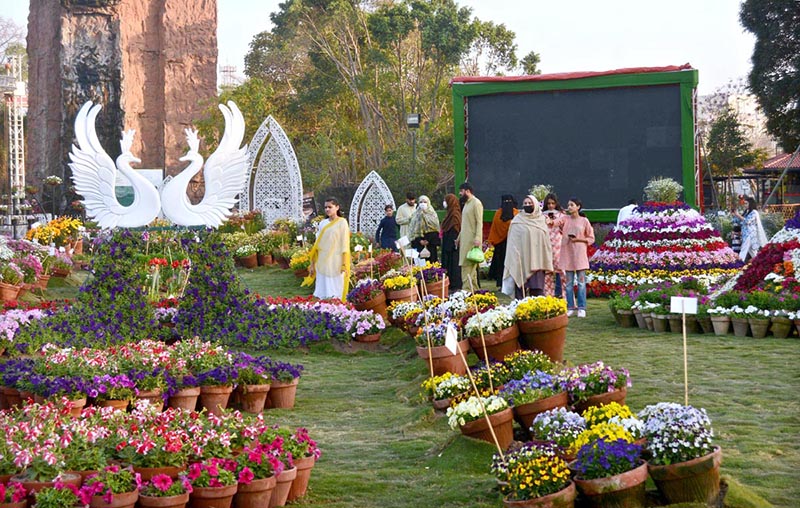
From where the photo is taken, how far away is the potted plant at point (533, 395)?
22.9 ft

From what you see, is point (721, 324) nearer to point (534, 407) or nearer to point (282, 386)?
point (282, 386)

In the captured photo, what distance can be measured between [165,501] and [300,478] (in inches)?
38.6

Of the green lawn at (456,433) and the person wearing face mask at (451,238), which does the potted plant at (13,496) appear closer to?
the green lawn at (456,433)

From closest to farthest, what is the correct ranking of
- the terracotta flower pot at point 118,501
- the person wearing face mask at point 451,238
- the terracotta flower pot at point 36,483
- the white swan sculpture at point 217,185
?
1. the terracotta flower pot at point 118,501
2. the terracotta flower pot at point 36,483
3. the white swan sculpture at point 217,185
4. the person wearing face mask at point 451,238

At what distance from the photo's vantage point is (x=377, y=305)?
14.2 m

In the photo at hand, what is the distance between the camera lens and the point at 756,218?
2017 cm

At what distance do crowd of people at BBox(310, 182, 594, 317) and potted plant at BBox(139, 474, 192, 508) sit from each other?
6134 mm

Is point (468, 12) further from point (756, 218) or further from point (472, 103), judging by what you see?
point (756, 218)

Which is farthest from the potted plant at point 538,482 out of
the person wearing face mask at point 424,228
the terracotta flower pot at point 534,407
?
the person wearing face mask at point 424,228

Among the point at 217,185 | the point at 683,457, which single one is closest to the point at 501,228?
the point at 217,185

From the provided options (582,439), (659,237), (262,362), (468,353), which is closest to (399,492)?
(582,439)

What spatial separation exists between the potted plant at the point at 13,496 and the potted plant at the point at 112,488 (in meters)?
0.29

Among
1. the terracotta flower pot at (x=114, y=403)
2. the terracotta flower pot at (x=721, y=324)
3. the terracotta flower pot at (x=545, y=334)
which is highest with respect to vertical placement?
the terracotta flower pot at (x=545, y=334)

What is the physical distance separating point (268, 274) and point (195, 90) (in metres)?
22.3
